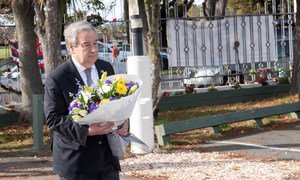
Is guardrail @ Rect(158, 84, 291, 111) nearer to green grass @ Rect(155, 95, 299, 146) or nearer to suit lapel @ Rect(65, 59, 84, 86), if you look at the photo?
green grass @ Rect(155, 95, 299, 146)

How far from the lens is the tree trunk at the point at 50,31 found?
10.8 meters

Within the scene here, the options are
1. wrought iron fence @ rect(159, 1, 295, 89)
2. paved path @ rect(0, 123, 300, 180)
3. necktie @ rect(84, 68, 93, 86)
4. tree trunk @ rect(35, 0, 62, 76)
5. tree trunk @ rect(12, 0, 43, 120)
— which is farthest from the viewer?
wrought iron fence @ rect(159, 1, 295, 89)

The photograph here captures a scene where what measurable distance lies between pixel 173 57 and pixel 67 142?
40.0 ft

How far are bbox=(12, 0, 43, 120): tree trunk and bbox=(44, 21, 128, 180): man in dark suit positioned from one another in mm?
10061

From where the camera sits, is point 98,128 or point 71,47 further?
point 71,47

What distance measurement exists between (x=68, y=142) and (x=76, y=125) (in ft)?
0.61

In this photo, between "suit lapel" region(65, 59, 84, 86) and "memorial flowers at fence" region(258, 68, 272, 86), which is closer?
"suit lapel" region(65, 59, 84, 86)

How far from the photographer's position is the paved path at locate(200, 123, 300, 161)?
31.9 feet

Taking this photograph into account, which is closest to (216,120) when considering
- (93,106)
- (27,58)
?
(27,58)

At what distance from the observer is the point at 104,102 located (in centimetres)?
412

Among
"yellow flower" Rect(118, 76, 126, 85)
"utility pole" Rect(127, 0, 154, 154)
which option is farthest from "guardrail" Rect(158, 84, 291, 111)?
"yellow flower" Rect(118, 76, 126, 85)

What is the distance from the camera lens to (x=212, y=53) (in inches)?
680

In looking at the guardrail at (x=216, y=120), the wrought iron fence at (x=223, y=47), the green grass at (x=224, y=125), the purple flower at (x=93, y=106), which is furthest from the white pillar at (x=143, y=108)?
the wrought iron fence at (x=223, y=47)

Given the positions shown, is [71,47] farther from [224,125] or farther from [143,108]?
[224,125]
